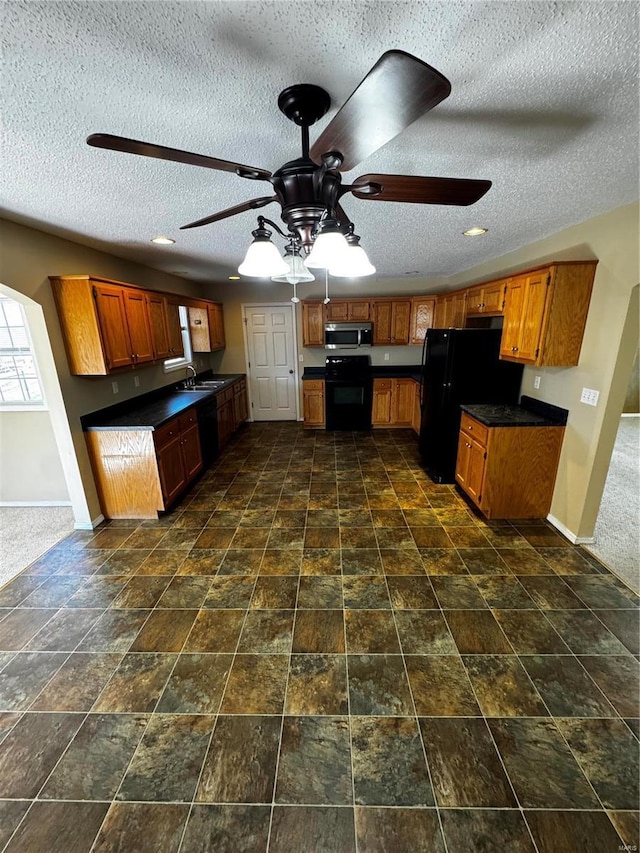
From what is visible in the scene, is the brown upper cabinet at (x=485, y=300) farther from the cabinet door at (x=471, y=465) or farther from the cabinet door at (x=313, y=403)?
the cabinet door at (x=313, y=403)

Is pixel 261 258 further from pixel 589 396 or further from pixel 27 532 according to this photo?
pixel 27 532

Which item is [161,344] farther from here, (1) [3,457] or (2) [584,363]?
(2) [584,363]

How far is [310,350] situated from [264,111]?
4.71 meters

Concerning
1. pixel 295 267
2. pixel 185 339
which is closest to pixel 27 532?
pixel 185 339

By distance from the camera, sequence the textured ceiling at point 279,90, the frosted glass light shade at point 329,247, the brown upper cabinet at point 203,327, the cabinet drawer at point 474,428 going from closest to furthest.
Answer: the textured ceiling at point 279,90 < the frosted glass light shade at point 329,247 < the cabinet drawer at point 474,428 < the brown upper cabinet at point 203,327

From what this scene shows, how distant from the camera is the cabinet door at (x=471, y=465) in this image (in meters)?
3.09

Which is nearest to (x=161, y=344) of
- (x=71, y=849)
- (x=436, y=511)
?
(x=436, y=511)

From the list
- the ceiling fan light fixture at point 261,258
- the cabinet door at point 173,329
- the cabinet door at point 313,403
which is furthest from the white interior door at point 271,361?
the ceiling fan light fixture at point 261,258

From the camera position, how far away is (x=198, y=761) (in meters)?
1.39

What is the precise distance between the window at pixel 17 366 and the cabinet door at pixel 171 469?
1.37m

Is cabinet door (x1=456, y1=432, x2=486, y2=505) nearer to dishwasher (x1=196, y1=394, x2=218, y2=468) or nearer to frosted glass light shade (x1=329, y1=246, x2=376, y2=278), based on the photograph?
frosted glass light shade (x1=329, y1=246, x2=376, y2=278)

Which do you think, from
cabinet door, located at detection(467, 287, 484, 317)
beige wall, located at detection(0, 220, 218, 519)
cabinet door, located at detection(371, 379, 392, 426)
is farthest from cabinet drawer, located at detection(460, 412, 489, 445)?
beige wall, located at detection(0, 220, 218, 519)

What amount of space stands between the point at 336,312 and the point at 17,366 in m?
4.11

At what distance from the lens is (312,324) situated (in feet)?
18.2
